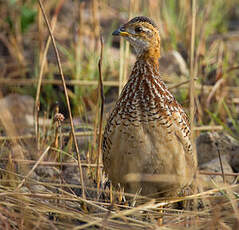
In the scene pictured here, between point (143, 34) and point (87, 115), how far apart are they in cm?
193

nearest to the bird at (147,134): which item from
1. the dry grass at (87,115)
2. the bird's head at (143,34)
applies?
the bird's head at (143,34)

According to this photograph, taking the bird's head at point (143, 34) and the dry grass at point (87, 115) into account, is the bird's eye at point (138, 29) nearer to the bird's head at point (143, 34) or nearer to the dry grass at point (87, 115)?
the bird's head at point (143, 34)

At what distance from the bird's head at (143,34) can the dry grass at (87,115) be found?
29cm

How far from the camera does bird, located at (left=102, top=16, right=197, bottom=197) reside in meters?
3.45

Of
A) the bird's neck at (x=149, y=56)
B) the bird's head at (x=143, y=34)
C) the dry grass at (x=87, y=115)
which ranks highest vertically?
the bird's head at (x=143, y=34)

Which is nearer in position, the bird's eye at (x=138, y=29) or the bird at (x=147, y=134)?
the bird at (x=147, y=134)

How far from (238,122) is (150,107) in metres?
2.12

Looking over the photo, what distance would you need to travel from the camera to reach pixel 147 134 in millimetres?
3438

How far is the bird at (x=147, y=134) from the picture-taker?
3445 mm

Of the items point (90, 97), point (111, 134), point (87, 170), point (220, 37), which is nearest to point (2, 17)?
point (90, 97)

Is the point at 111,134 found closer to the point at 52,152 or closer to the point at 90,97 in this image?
the point at 52,152

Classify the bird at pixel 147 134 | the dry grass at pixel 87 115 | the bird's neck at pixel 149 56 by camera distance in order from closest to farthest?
the dry grass at pixel 87 115
the bird at pixel 147 134
the bird's neck at pixel 149 56

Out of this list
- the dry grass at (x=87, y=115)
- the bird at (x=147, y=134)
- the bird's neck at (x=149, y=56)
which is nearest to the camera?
the dry grass at (x=87, y=115)

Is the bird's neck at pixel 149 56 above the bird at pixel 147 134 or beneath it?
above
